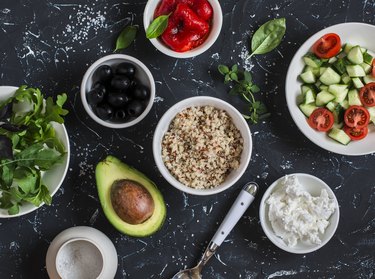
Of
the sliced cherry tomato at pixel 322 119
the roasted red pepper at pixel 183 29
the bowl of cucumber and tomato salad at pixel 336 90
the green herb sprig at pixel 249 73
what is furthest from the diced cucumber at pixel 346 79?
the roasted red pepper at pixel 183 29

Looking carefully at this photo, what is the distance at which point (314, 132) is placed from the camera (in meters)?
1.76

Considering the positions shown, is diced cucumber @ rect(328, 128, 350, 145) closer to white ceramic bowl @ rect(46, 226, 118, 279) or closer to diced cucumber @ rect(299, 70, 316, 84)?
diced cucumber @ rect(299, 70, 316, 84)

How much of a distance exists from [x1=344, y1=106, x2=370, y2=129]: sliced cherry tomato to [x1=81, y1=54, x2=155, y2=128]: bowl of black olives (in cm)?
58

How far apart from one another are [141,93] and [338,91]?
59 centimetres

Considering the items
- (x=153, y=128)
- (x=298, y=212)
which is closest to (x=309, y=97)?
(x=298, y=212)

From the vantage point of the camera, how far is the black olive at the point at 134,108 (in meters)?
1.69

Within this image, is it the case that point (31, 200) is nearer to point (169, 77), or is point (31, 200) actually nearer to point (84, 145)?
point (84, 145)

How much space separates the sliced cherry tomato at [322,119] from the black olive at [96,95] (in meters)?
0.63

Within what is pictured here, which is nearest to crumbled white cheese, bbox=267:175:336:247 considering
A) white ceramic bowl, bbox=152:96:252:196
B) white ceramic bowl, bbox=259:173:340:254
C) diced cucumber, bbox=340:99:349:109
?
white ceramic bowl, bbox=259:173:340:254

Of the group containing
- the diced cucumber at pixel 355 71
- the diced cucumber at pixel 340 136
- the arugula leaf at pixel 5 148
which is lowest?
the arugula leaf at pixel 5 148

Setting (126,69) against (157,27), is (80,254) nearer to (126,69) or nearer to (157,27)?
(126,69)

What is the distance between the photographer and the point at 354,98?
1.77 m

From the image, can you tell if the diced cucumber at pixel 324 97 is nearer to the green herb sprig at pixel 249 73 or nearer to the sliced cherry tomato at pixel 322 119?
the sliced cherry tomato at pixel 322 119

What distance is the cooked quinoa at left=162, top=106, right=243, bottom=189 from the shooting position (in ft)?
5.67
